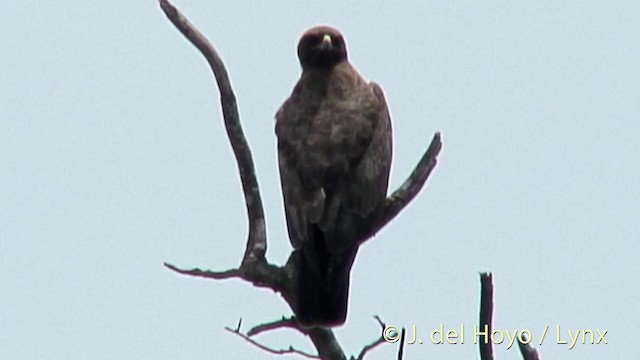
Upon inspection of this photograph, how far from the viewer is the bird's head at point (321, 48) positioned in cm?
923

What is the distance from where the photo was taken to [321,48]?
9.29 metres

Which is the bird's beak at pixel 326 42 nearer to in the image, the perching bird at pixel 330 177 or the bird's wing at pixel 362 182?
the perching bird at pixel 330 177

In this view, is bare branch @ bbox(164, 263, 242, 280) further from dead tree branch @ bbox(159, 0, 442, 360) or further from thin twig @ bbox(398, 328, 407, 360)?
thin twig @ bbox(398, 328, 407, 360)

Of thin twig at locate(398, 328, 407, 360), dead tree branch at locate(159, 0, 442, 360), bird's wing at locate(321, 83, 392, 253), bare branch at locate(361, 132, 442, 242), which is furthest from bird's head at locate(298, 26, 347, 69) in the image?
thin twig at locate(398, 328, 407, 360)

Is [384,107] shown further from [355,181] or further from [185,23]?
[185,23]

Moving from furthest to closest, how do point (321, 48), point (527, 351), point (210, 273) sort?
1. point (321, 48)
2. point (210, 273)
3. point (527, 351)

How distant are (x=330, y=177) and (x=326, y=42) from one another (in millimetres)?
1677

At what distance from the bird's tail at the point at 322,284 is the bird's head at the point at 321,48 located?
1.80 meters

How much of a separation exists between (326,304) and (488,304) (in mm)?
2195

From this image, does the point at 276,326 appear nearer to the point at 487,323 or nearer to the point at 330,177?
the point at 330,177

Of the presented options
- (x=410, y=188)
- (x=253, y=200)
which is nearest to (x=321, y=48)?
(x=410, y=188)

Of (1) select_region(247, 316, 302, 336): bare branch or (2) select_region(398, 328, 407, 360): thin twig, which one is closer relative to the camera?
(2) select_region(398, 328, 407, 360): thin twig

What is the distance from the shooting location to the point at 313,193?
7.90m

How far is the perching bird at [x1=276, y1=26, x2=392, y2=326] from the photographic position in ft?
25.1
